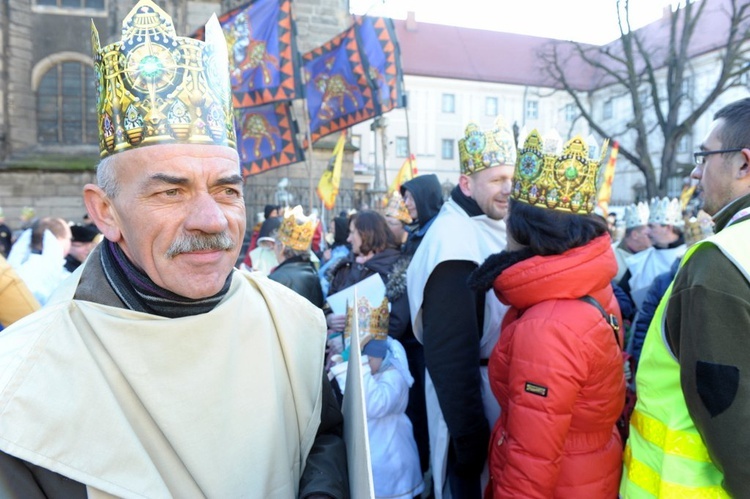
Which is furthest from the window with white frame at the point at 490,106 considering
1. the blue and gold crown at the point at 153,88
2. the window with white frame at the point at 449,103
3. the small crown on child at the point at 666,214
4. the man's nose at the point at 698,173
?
the blue and gold crown at the point at 153,88

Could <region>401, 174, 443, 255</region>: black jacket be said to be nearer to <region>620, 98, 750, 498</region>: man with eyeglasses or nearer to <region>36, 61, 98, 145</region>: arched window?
<region>620, 98, 750, 498</region>: man with eyeglasses

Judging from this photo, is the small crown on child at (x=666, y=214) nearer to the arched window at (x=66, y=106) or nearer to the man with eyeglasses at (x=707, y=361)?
the man with eyeglasses at (x=707, y=361)

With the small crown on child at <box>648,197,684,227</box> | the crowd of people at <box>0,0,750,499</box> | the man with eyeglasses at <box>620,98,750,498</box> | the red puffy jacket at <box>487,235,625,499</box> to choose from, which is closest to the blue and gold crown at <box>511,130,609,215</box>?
the crowd of people at <box>0,0,750,499</box>

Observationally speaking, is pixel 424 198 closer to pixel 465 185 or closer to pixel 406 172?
pixel 465 185

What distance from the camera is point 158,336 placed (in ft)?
4.51

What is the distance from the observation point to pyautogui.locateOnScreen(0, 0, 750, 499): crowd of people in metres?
1.26

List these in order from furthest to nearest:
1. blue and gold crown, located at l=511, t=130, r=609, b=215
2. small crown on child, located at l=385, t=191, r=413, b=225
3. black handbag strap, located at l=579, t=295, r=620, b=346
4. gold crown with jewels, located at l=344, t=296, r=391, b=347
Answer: small crown on child, located at l=385, t=191, r=413, b=225
gold crown with jewels, located at l=344, t=296, r=391, b=347
blue and gold crown, located at l=511, t=130, r=609, b=215
black handbag strap, located at l=579, t=295, r=620, b=346

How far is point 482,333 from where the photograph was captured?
9.57 feet

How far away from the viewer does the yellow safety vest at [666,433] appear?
1603mm

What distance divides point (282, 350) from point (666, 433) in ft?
4.14

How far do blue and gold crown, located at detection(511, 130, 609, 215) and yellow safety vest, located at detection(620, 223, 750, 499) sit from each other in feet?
2.14

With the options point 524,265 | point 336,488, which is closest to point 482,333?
point 524,265

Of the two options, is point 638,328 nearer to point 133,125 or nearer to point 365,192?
point 133,125

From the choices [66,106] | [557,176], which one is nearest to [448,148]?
[66,106]
